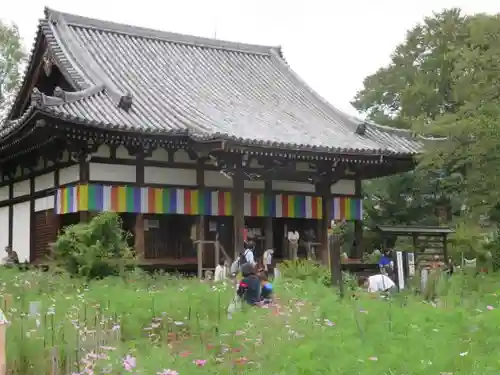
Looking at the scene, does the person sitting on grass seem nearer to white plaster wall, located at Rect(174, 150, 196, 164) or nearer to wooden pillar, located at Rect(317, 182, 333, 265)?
white plaster wall, located at Rect(174, 150, 196, 164)

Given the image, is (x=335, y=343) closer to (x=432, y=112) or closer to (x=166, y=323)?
(x=166, y=323)

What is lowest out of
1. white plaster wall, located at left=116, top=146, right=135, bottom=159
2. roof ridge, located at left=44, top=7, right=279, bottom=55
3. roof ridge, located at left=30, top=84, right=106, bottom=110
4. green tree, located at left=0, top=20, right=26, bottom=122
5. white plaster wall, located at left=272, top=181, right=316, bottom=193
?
white plaster wall, located at left=272, top=181, right=316, bottom=193

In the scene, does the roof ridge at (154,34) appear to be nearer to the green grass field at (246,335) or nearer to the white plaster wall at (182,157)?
the white plaster wall at (182,157)

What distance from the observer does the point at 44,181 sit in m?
19.3

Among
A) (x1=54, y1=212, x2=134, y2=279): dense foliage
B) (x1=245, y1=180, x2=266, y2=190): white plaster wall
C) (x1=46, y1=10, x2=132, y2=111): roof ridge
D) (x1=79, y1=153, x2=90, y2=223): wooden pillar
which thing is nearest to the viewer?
(x1=54, y1=212, x2=134, y2=279): dense foliage

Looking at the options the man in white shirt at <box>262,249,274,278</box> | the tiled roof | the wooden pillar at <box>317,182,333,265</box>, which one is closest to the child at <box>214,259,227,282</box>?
the man in white shirt at <box>262,249,274,278</box>

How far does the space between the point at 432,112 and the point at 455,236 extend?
9725mm

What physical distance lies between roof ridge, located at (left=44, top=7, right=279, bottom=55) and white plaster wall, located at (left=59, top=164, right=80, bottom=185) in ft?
20.3

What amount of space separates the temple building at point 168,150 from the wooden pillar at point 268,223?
31mm

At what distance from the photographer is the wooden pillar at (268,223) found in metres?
19.0

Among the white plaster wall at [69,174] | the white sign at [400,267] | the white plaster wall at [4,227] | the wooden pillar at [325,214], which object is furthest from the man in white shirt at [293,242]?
the white plaster wall at [4,227]

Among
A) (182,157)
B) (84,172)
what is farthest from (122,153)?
(182,157)

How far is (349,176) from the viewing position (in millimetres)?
21266

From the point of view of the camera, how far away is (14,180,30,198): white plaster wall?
20.3 metres
